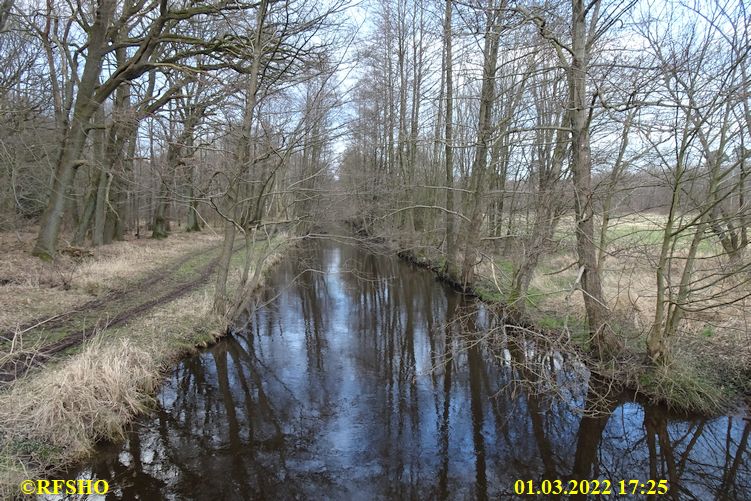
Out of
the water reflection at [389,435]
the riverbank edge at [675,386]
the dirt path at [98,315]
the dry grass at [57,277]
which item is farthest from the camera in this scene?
the dry grass at [57,277]

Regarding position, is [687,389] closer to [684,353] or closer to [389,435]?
[684,353]

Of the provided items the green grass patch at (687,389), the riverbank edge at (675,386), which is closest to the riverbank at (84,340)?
the riverbank edge at (675,386)

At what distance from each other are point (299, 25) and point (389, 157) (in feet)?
59.4

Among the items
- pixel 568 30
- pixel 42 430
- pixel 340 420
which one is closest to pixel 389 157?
pixel 568 30

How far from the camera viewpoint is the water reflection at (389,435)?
5070mm

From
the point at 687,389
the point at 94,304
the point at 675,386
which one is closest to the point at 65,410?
the point at 94,304

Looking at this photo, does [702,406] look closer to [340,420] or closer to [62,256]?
[340,420]

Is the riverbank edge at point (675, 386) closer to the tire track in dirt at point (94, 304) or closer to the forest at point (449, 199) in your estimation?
the forest at point (449, 199)

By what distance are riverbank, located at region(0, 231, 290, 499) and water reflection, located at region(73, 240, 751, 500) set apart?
0.46 meters

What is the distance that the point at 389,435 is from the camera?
20.2 ft

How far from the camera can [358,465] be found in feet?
17.8

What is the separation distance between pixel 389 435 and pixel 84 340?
4871 millimetres

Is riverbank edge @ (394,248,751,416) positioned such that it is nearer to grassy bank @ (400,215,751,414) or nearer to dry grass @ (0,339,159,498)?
grassy bank @ (400,215,751,414)
